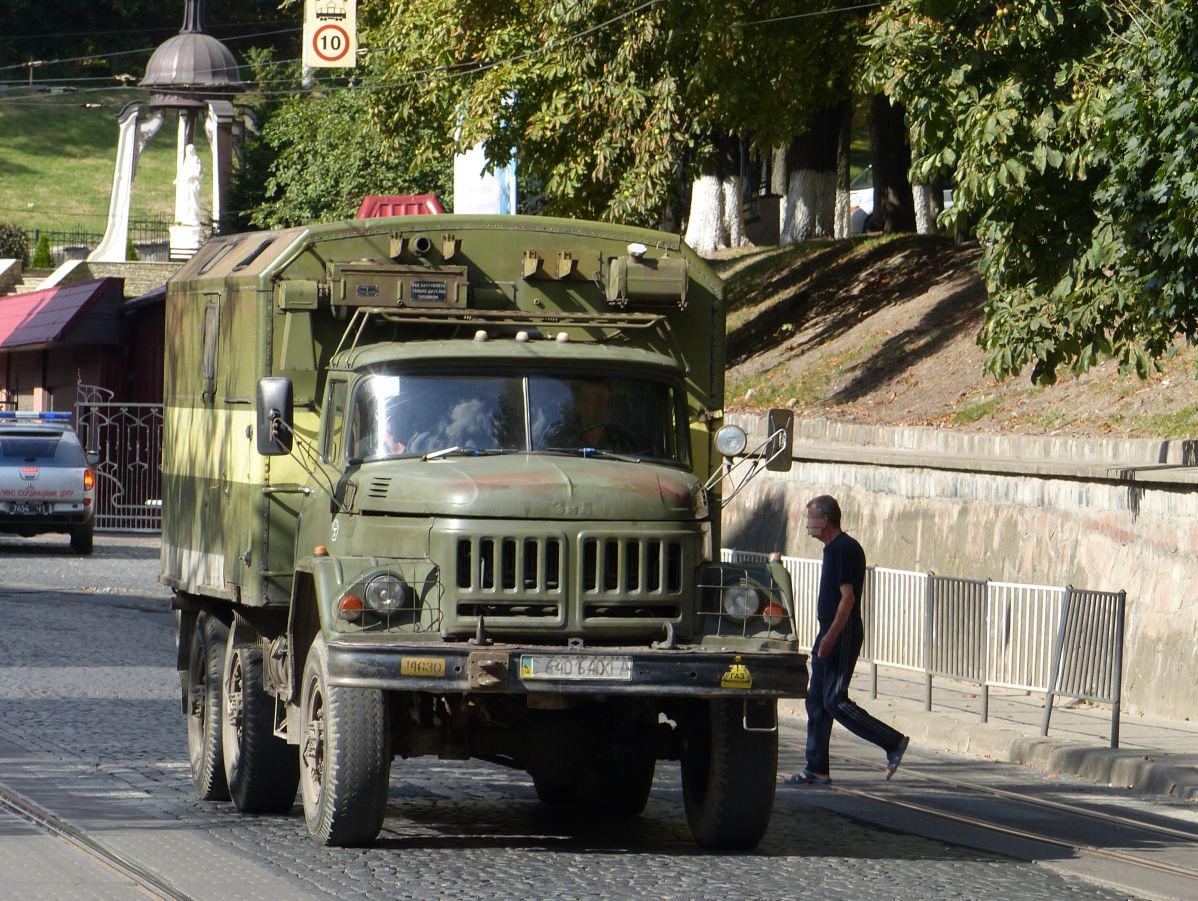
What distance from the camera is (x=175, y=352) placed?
13.0 m

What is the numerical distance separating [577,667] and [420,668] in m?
0.69

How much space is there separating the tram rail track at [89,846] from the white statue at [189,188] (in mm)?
53634

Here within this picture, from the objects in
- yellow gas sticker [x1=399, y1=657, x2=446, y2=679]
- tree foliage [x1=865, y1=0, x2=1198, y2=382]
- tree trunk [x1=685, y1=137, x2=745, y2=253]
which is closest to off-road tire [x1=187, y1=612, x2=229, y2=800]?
yellow gas sticker [x1=399, y1=657, x2=446, y2=679]

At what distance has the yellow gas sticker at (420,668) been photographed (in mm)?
9133

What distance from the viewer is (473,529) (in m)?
9.32

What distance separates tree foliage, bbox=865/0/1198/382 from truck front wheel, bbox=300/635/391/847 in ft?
23.0

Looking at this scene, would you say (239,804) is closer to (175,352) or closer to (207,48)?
(175,352)

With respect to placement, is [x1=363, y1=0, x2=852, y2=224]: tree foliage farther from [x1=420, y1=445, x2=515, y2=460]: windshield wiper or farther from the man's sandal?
[x1=420, y1=445, x2=515, y2=460]: windshield wiper

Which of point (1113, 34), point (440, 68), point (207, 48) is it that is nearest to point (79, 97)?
point (207, 48)

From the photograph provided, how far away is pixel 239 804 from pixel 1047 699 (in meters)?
6.38

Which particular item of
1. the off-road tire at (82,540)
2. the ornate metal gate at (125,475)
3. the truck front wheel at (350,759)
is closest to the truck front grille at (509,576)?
the truck front wheel at (350,759)

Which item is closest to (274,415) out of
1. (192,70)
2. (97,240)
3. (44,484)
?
(44,484)

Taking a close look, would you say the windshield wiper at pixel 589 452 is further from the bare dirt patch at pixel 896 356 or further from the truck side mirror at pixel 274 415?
the bare dirt patch at pixel 896 356

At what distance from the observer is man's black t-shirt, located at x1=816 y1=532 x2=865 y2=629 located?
12297mm
